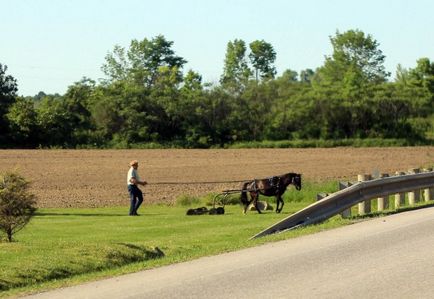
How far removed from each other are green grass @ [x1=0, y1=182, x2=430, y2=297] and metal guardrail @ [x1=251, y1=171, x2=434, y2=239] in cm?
32

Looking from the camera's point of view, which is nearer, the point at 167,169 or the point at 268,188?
the point at 268,188

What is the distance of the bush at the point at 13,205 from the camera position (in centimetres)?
1753

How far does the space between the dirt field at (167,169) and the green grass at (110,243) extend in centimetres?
980

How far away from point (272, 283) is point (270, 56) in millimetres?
165877

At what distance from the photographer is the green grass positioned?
40.4 feet

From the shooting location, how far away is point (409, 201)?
74.6ft

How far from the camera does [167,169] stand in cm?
5984

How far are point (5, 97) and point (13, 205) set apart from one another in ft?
293

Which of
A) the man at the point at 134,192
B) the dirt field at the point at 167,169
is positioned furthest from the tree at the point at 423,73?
the man at the point at 134,192

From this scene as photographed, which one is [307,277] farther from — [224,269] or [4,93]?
[4,93]

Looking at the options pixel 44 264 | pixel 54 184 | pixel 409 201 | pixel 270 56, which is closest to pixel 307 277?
pixel 44 264

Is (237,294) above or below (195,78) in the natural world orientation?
below

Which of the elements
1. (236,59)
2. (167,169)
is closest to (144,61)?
(236,59)

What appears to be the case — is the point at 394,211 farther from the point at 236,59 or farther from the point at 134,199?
the point at 236,59
